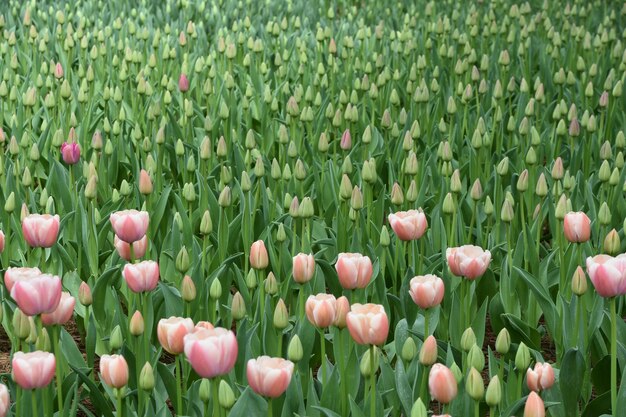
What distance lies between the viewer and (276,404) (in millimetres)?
2270

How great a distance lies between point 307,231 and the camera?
124 inches

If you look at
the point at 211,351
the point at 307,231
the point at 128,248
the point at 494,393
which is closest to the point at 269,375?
the point at 211,351

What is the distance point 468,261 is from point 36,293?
958 mm

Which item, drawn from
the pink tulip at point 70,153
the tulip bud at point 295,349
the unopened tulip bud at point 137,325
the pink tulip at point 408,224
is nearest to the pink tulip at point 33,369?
the unopened tulip bud at point 137,325

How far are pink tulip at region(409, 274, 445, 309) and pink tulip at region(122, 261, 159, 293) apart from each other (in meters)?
0.58

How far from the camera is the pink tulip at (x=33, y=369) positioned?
1872 mm

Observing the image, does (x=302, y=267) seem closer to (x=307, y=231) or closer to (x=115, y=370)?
(x=115, y=370)

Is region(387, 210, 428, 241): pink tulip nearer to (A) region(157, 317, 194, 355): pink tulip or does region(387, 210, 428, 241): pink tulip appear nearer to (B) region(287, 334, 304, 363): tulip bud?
(B) region(287, 334, 304, 363): tulip bud

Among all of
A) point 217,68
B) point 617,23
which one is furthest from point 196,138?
point 617,23

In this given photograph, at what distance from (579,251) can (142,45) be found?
3991 mm

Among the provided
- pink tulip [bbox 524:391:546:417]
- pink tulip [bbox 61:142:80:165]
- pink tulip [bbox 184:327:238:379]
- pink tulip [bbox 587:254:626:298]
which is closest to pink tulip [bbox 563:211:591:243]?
pink tulip [bbox 587:254:626:298]

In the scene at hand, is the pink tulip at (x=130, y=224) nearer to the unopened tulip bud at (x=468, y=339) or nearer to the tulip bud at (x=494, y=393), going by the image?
the unopened tulip bud at (x=468, y=339)

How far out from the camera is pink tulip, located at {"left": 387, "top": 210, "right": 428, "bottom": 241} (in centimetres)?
266

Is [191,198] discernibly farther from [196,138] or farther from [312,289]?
[196,138]
